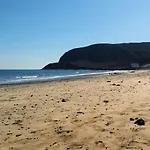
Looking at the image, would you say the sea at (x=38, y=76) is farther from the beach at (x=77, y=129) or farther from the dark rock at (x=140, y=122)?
the dark rock at (x=140, y=122)

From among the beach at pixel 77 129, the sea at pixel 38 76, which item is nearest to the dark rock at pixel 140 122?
the beach at pixel 77 129

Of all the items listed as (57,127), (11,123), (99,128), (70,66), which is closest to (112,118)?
(99,128)

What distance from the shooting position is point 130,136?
6.28m

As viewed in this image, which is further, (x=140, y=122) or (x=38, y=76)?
(x=38, y=76)

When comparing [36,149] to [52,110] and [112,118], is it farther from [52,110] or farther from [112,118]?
[52,110]

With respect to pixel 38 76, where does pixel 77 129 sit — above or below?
below

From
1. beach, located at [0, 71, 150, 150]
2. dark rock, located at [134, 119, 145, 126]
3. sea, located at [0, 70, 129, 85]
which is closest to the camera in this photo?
beach, located at [0, 71, 150, 150]

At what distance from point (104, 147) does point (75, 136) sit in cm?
109

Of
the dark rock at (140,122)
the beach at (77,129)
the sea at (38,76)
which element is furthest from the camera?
the sea at (38,76)

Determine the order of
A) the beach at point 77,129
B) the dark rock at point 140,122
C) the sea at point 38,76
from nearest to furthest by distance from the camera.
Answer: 1. the beach at point 77,129
2. the dark rock at point 140,122
3. the sea at point 38,76

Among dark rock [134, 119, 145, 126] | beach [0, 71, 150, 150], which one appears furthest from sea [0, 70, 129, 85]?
dark rock [134, 119, 145, 126]

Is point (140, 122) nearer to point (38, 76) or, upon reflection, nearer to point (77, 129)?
point (77, 129)

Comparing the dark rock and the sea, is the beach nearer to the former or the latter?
the dark rock

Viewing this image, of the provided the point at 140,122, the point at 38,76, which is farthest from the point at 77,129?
the point at 38,76
